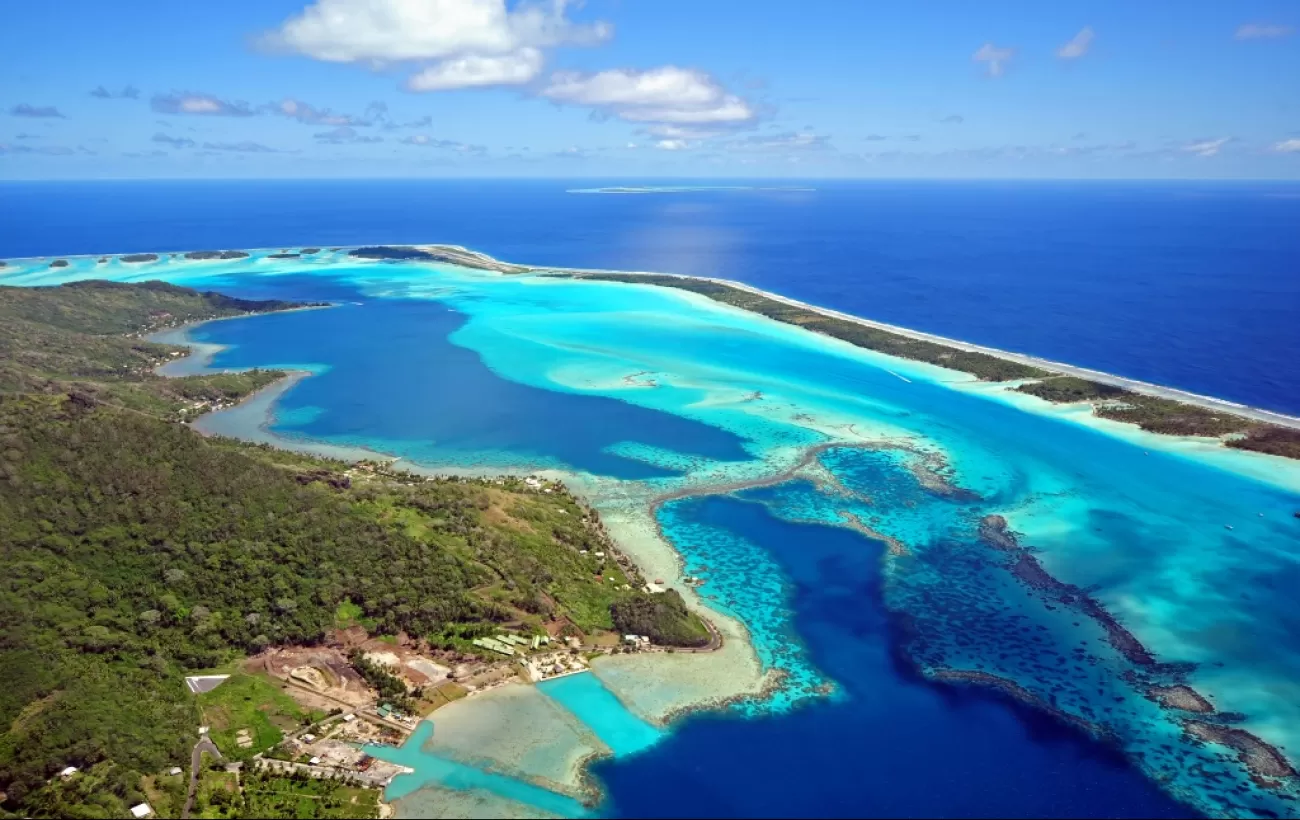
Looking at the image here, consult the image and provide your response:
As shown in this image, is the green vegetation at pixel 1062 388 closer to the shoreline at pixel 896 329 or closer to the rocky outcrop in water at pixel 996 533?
the shoreline at pixel 896 329

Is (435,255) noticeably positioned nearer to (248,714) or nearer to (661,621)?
(661,621)

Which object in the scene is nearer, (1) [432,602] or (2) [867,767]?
(2) [867,767]

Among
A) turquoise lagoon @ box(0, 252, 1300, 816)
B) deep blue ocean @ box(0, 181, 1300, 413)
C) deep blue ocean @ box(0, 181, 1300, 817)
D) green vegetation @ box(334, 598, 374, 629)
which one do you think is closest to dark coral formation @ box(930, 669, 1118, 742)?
turquoise lagoon @ box(0, 252, 1300, 816)

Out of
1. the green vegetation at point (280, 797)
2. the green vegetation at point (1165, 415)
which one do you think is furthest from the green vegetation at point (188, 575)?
the green vegetation at point (1165, 415)

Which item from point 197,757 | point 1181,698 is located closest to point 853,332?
point 1181,698

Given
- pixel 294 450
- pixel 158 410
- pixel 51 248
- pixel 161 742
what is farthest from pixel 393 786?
→ pixel 51 248

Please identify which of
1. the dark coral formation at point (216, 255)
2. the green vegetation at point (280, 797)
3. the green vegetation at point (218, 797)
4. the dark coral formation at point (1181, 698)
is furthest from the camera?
the dark coral formation at point (216, 255)

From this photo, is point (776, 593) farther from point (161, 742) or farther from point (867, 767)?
point (161, 742)
